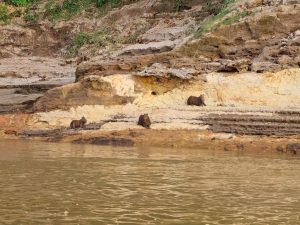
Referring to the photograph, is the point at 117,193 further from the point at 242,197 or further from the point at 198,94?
the point at 198,94

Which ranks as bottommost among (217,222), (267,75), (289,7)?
(217,222)

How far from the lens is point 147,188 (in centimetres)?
910

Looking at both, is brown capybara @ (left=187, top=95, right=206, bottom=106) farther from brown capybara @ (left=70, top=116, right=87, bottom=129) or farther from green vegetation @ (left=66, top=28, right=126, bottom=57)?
green vegetation @ (left=66, top=28, right=126, bottom=57)

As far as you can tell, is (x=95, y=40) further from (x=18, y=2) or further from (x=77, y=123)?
(x=77, y=123)

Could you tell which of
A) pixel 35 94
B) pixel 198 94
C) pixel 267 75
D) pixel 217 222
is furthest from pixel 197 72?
pixel 217 222

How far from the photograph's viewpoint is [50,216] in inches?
272

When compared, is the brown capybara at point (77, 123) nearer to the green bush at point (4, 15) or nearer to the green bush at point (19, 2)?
the green bush at point (4, 15)

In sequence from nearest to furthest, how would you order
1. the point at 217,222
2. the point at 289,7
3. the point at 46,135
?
1. the point at 217,222
2. the point at 46,135
3. the point at 289,7

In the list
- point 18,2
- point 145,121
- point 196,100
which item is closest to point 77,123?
point 145,121

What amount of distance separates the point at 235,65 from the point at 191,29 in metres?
9.33

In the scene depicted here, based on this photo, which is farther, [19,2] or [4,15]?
[19,2]

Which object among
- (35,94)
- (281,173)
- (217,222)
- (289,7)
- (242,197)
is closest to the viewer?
(217,222)

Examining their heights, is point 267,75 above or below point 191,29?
below

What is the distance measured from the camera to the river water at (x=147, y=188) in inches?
277
